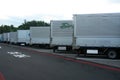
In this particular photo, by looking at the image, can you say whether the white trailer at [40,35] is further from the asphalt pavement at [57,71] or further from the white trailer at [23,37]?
the asphalt pavement at [57,71]

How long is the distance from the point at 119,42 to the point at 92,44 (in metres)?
2.24

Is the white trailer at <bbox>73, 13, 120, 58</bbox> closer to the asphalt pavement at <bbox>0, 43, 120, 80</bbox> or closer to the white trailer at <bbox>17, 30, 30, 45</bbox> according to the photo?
the asphalt pavement at <bbox>0, 43, 120, 80</bbox>

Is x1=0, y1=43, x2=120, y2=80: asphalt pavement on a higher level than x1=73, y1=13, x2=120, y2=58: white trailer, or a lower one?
lower

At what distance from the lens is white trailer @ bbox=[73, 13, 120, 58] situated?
81.1 ft

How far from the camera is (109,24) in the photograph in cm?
2500

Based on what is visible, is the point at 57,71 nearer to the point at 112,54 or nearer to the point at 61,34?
the point at 112,54

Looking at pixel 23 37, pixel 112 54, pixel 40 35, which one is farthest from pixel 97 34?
pixel 23 37

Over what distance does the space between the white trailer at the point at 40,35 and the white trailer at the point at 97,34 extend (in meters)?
17.8

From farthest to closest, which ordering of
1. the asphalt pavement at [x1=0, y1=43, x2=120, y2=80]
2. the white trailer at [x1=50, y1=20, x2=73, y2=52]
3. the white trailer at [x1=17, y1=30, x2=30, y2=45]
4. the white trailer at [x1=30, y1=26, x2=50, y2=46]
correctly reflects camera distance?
1. the white trailer at [x1=17, y1=30, x2=30, y2=45]
2. the white trailer at [x1=30, y1=26, x2=50, y2=46]
3. the white trailer at [x1=50, y1=20, x2=73, y2=52]
4. the asphalt pavement at [x1=0, y1=43, x2=120, y2=80]

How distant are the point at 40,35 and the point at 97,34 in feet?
66.7

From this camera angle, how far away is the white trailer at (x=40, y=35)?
43938mm

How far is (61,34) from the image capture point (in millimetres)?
32719

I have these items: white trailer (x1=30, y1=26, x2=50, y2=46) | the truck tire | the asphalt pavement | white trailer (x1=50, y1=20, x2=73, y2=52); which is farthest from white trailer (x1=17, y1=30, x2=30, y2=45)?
the asphalt pavement

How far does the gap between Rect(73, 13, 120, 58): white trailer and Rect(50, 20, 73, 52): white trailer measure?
6397 millimetres
